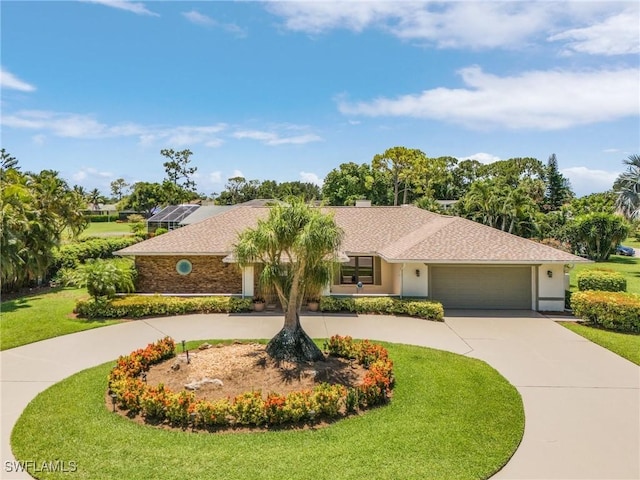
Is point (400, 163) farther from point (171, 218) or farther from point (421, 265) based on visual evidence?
point (421, 265)

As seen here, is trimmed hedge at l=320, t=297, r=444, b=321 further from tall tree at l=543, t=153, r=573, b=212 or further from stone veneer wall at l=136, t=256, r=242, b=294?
tall tree at l=543, t=153, r=573, b=212

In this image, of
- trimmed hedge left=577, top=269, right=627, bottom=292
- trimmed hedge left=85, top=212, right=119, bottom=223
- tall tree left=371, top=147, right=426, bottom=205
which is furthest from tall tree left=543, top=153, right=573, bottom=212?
trimmed hedge left=85, top=212, right=119, bottom=223

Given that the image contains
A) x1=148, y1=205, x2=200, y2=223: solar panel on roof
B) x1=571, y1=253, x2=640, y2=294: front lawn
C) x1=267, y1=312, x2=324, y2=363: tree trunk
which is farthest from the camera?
x1=148, y1=205, x2=200, y2=223: solar panel on roof

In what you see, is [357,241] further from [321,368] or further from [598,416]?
[598,416]

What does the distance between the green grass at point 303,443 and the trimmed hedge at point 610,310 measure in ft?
26.7

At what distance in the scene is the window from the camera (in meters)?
21.1

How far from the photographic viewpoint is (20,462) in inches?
254

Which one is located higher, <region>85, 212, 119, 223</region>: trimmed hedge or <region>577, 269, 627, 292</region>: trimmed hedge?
<region>85, 212, 119, 223</region>: trimmed hedge

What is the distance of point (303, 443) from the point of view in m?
6.96

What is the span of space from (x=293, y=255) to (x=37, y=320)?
36.2ft

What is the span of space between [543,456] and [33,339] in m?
14.4

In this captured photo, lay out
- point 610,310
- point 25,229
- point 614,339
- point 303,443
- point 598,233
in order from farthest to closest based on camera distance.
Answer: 1. point 598,233
2. point 25,229
3. point 610,310
4. point 614,339
5. point 303,443

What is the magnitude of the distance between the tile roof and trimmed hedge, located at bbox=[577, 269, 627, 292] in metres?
1.80

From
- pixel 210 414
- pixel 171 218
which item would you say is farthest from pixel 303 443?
pixel 171 218
